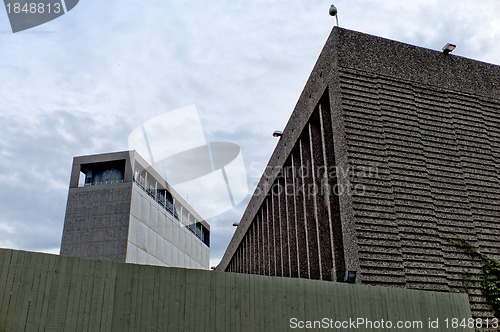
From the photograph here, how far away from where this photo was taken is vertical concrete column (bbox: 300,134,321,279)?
14.8 meters

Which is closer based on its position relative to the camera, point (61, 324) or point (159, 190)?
point (61, 324)

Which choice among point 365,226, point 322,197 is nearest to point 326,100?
point 322,197

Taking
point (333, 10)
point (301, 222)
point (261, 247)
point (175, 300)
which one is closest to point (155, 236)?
point (261, 247)

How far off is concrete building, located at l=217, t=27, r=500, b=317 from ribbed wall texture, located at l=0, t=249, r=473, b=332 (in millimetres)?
1580

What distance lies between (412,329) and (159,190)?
27.8 meters

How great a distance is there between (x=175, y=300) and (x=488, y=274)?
27.0 ft

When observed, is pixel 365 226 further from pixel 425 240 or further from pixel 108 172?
Answer: pixel 108 172

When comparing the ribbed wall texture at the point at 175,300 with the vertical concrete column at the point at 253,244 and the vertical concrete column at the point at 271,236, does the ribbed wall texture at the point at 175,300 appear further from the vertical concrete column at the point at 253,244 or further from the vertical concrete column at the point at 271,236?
the vertical concrete column at the point at 253,244

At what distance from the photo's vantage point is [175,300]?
6867 mm

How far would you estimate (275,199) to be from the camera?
68.8 ft

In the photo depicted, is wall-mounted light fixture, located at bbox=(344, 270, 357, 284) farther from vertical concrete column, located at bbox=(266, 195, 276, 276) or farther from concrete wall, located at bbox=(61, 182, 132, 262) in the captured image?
concrete wall, located at bbox=(61, 182, 132, 262)

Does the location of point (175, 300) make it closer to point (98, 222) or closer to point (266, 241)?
point (266, 241)

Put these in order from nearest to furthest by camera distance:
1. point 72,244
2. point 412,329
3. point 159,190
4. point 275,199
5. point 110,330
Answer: point 110,330
point 412,329
point 275,199
point 72,244
point 159,190

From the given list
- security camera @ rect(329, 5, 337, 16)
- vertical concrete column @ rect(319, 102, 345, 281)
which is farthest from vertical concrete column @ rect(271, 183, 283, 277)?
security camera @ rect(329, 5, 337, 16)
